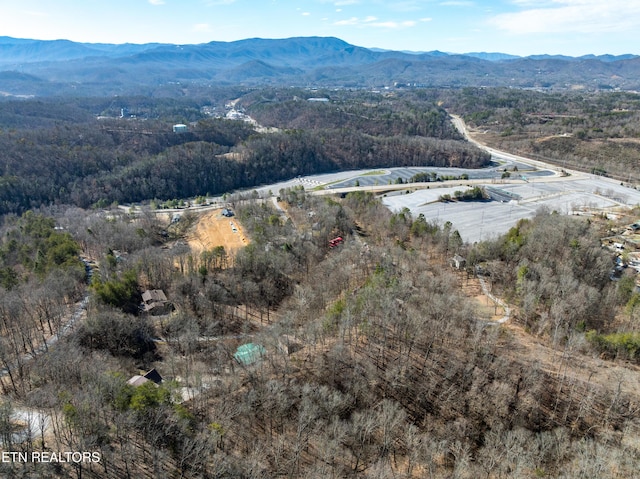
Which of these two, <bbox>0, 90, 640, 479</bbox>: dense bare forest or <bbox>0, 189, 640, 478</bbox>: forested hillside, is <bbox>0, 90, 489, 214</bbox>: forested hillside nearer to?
<bbox>0, 90, 640, 479</bbox>: dense bare forest

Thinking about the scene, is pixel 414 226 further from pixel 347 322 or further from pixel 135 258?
pixel 135 258

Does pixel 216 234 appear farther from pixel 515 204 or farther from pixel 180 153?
pixel 515 204

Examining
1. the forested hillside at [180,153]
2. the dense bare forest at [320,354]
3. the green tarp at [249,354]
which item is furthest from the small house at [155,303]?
the forested hillside at [180,153]

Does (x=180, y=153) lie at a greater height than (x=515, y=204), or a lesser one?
greater

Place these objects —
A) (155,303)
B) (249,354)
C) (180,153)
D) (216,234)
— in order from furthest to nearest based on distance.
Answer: (180,153)
(216,234)
(155,303)
(249,354)

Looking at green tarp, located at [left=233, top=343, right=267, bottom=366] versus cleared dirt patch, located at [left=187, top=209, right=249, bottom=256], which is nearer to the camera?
green tarp, located at [left=233, top=343, right=267, bottom=366]

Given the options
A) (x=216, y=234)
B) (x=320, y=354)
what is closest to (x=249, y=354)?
(x=320, y=354)

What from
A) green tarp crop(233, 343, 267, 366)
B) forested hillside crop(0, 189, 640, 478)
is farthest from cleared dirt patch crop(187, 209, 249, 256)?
green tarp crop(233, 343, 267, 366)
